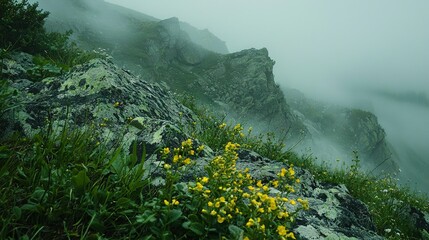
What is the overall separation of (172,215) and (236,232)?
587 mm

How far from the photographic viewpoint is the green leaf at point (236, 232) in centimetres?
269

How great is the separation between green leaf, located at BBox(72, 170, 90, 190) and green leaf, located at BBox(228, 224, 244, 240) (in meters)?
1.36

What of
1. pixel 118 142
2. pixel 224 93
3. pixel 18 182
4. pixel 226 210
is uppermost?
pixel 226 210

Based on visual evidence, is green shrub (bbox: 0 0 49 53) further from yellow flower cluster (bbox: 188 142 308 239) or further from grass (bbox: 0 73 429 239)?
yellow flower cluster (bbox: 188 142 308 239)

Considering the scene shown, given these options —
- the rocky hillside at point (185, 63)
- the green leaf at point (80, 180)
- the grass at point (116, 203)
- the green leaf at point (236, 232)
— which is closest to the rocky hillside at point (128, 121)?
the grass at point (116, 203)

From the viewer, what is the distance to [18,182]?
3.13 m

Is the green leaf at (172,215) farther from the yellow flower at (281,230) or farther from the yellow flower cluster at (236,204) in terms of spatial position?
the yellow flower at (281,230)

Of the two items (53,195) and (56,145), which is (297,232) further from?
(56,145)

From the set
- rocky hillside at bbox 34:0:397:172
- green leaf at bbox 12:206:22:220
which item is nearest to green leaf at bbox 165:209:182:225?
green leaf at bbox 12:206:22:220

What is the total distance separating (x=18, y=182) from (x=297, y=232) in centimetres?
296

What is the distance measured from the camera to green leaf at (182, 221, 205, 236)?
2.80 m

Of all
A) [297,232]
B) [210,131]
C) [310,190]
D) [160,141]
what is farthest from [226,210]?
[210,131]

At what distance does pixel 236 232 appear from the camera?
2.73 m

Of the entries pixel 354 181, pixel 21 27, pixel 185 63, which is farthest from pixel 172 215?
pixel 185 63
